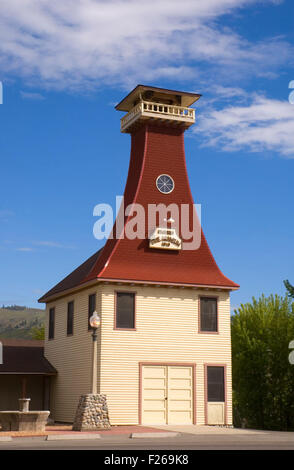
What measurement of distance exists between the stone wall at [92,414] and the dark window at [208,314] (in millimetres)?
7806

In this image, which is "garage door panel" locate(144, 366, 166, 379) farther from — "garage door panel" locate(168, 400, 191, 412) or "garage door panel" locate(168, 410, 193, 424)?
"garage door panel" locate(168, 410, 193, 424)

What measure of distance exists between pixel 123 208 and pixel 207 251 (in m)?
4.84

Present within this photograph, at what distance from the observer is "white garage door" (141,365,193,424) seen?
30625 mm

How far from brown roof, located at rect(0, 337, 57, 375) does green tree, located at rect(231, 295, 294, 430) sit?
14796 mm

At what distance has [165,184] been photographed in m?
34.4

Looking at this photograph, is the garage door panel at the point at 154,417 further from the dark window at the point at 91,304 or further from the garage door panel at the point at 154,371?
the dark window at the point at 91,304

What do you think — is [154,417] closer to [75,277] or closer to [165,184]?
[75,277]

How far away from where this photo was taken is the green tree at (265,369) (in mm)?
46219

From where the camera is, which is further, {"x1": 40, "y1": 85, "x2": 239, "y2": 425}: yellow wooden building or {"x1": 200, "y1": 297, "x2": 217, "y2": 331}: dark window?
{"x1": 200, "y1": 297, "x2": 217, "y2": 331}: dark window

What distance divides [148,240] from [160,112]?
7131 mm

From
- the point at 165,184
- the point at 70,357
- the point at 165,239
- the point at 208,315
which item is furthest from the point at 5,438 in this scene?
the point at 165,184

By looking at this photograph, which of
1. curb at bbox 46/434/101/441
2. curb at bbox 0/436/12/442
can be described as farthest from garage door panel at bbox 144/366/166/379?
curb at bbox 0/436/12/442

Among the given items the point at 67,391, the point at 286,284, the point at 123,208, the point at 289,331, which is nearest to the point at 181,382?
the point at 67,391

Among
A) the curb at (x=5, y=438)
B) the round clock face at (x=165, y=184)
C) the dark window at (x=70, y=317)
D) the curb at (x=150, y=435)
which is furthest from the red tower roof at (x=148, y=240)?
the curb at (x=5, y=438)
